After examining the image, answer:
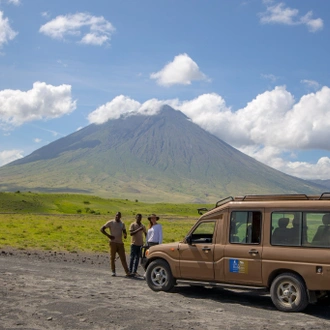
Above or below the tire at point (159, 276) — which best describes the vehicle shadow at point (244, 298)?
below

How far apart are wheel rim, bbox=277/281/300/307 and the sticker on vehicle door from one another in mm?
946

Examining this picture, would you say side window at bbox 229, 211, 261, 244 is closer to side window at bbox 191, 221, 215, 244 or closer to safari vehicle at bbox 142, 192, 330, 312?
safari vehicle at bbox 142, 192, 330, 312

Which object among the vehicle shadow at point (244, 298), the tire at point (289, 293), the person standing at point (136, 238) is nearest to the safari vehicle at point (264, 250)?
the tire at point (289, 293)

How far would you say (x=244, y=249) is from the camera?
11844 millimetres

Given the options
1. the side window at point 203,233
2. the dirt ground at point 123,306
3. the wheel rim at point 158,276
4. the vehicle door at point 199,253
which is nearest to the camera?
the dirt ground at point 123,306

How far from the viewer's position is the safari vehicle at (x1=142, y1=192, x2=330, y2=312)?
10805mm

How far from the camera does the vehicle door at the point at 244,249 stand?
11641mm

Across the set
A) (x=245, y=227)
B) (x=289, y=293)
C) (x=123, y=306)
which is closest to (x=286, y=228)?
(x=245, y=227)

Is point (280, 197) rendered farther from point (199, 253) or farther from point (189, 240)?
point (189, 240)

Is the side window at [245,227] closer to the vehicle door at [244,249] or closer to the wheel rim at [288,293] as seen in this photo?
the vehicle door at [244,249]

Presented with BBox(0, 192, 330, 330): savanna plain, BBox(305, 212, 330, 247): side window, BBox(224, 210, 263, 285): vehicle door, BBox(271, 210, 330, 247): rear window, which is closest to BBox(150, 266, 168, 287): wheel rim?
BBox(0, 192, 330, 330): savanna plain

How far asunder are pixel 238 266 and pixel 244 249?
432 millimetres

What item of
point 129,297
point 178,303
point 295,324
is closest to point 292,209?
point 295,324

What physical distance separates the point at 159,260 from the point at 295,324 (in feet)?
15.6
